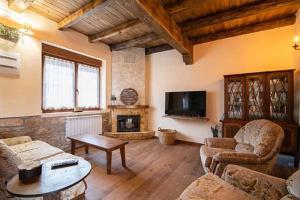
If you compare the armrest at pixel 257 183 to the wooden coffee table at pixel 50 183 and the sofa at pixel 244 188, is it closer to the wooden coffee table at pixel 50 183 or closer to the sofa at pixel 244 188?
the sofa at pixel 244 188

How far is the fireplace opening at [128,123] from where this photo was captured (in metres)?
4.82

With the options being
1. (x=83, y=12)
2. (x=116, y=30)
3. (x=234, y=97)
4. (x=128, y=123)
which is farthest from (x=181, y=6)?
(x=128, y=123)

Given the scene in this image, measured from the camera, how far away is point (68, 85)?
392 cm

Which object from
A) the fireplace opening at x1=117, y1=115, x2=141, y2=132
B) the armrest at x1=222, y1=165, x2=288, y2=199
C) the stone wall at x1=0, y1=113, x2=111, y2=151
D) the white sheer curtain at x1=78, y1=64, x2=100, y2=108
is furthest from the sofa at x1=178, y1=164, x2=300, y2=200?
the white sheer curtain at x1=78, y1=64, x2=100, y2=108

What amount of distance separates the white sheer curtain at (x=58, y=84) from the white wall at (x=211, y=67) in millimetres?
2282

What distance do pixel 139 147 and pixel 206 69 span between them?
2.63m

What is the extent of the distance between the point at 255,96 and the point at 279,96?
0.37 meters

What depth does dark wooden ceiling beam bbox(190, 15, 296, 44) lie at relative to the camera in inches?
128

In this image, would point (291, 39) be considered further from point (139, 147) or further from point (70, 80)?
point (70, 80)

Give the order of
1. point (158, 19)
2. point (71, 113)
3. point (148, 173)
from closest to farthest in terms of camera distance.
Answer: point (158, 19) → point (148, 173) → point (71, 113)

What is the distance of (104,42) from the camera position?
4602mm

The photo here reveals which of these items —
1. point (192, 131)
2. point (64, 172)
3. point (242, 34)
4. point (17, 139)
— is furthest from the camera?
point (192, 131)

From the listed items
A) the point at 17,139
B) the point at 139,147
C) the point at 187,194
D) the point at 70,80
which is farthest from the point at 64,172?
the point at 70,80

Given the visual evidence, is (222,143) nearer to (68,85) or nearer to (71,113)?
(71,113)
